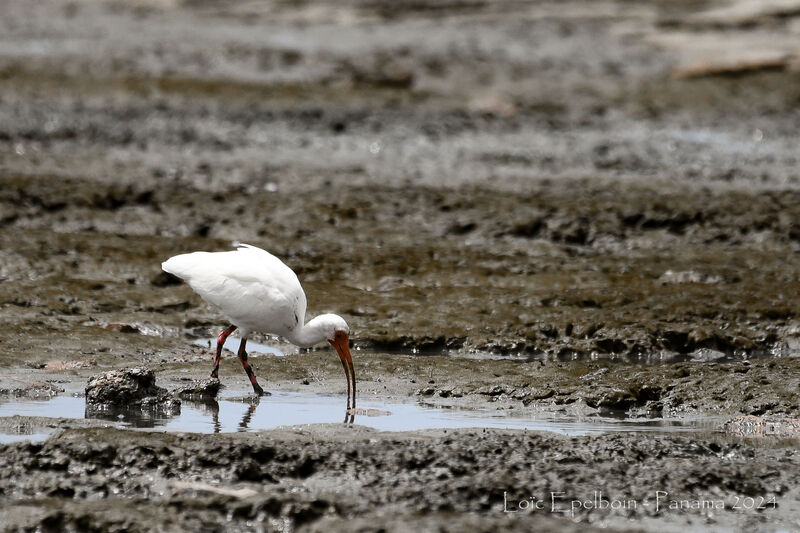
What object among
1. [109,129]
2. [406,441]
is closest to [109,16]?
[109,129]

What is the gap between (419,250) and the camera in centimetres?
1283

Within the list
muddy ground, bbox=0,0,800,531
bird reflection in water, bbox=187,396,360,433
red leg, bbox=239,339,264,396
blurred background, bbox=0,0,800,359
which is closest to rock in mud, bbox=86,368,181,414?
bird reflection in water, bbox=187,396,360,433

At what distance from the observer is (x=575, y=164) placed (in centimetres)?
1945

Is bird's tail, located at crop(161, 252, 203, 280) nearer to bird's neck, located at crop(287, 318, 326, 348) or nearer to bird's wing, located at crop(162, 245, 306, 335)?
bird's wing, located at crop(162, 245, 306, 335)

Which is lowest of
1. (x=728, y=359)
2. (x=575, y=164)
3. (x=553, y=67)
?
(x=728, y=359)

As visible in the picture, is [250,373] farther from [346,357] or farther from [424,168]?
[424,168]

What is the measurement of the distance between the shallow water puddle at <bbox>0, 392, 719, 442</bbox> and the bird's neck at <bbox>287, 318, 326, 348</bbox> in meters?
0.79

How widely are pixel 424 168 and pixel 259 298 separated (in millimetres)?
10236

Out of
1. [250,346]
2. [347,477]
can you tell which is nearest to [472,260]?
[250,346]

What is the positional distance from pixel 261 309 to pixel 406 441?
257 centimetres

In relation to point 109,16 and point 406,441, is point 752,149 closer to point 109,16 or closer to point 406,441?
point 406,441

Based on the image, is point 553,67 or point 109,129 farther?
point 553,67

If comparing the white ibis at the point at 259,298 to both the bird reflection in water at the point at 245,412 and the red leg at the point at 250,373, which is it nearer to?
the red leg at the point at 250,373

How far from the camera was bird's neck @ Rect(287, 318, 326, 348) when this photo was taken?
9.00 metres
